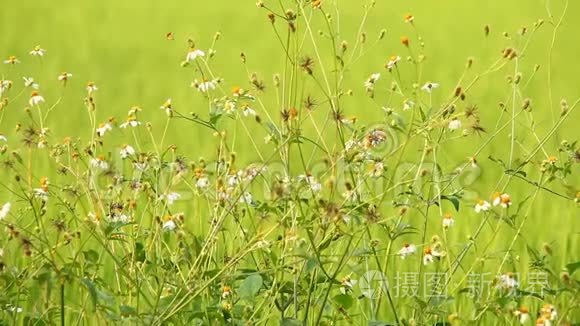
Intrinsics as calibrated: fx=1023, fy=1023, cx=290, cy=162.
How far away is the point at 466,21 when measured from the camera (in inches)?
255

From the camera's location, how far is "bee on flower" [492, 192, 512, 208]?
2.13 meters

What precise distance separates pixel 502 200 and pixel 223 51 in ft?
13.3

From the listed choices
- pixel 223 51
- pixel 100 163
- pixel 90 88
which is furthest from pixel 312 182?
pixel 223 51

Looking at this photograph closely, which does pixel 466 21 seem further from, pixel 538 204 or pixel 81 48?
pixel 538 204

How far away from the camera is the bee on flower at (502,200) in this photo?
213 centimetres

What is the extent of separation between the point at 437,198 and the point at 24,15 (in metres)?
4.85

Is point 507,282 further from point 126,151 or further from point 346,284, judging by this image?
point 126,151

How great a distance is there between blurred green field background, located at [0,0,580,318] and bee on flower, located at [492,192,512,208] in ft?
5.69

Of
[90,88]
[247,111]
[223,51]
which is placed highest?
[223,51]

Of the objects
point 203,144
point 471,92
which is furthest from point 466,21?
point 203,144

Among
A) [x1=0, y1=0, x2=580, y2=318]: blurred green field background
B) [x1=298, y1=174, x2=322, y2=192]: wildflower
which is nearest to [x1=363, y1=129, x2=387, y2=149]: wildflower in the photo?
[x1=298, y1=174, x2=322, y2=192]: wildflower

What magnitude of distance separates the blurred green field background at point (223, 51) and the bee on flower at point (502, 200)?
1734 millimetres

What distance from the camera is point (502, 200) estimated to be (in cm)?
214

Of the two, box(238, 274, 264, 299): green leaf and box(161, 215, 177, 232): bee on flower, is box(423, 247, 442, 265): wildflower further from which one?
box(161, 215, 177, 232): bee on flower
